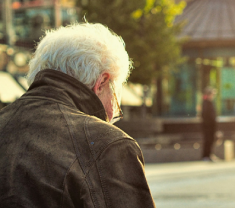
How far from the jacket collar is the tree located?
1299 cm

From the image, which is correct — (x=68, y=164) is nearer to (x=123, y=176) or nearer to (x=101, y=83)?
(x=123, y=176)

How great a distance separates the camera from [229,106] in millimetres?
24172

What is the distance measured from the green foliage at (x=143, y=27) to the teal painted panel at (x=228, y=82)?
9153 mm

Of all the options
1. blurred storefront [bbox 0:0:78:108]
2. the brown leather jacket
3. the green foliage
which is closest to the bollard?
the green foliage

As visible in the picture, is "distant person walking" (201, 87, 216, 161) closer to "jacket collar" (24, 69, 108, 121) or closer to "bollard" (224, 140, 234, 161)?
"bollard" (224, 140, 234, 161)

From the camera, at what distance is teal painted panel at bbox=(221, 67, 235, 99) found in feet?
79.9

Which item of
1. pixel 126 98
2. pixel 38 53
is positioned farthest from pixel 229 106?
pixel 38 53

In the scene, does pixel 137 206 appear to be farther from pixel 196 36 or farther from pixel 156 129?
pixel 196 36

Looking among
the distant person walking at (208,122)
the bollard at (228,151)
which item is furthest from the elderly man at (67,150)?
the bollard at (228,151)

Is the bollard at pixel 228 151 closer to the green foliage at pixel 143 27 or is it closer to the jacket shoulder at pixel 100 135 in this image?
the green foliage at pixel 143 27

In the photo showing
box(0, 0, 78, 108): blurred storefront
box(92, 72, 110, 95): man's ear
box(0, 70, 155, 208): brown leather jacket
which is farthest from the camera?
box(0, 0, 78, 108): blurred storefront

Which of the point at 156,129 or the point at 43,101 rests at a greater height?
the point at 43,101

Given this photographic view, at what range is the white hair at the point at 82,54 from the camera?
1.93m

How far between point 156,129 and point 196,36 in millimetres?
8411
